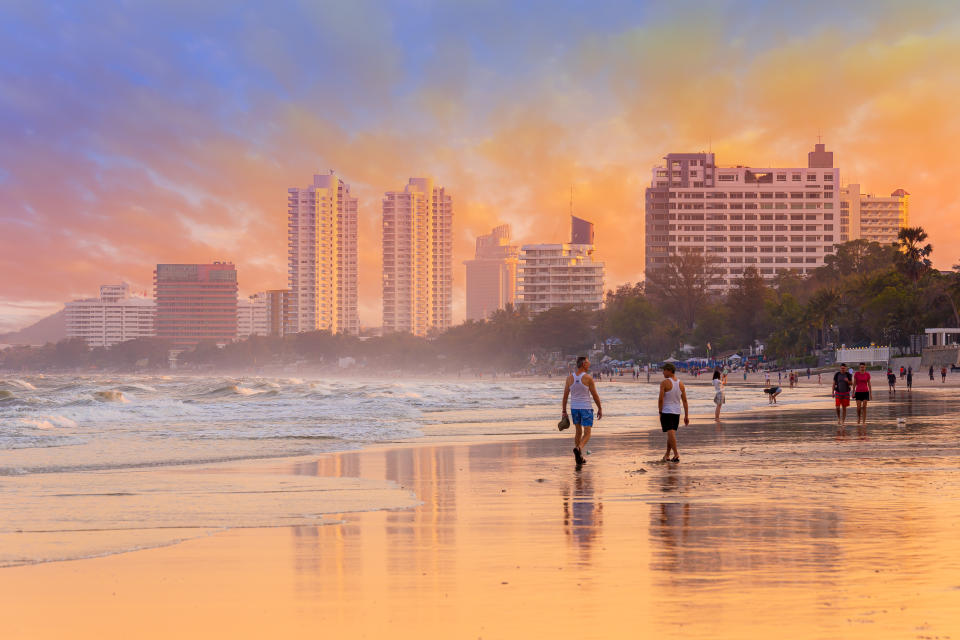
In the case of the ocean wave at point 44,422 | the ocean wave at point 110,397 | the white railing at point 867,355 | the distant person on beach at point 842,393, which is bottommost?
the ocean wave at point 110,397

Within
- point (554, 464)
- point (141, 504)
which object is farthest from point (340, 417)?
point (141, 504)

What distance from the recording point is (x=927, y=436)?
75.8 feet

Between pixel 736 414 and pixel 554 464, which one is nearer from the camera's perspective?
pixel 554 464

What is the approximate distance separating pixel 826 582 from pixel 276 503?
7458 mm

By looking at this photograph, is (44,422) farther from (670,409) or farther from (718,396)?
(670,409)

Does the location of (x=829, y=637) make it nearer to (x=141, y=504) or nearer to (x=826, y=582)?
(x=826, y=582)

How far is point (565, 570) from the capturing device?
26.6 feet

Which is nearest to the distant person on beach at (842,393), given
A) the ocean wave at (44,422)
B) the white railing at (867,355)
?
the ocean wave at (44,422)

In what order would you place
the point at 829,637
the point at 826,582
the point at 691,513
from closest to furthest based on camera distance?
the point at 829,637 < the point at 826,582 < the point at 691,513

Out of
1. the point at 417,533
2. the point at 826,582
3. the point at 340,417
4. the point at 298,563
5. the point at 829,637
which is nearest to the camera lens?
the point at 829,637

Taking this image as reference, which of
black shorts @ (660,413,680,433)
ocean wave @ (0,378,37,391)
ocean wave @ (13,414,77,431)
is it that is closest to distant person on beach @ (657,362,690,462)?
black shorts @ (660,413,680,433)

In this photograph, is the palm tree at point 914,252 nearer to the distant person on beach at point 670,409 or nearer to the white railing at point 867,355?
the white railing at point 867,355

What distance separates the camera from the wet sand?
251 inches

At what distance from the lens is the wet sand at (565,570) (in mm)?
6383
